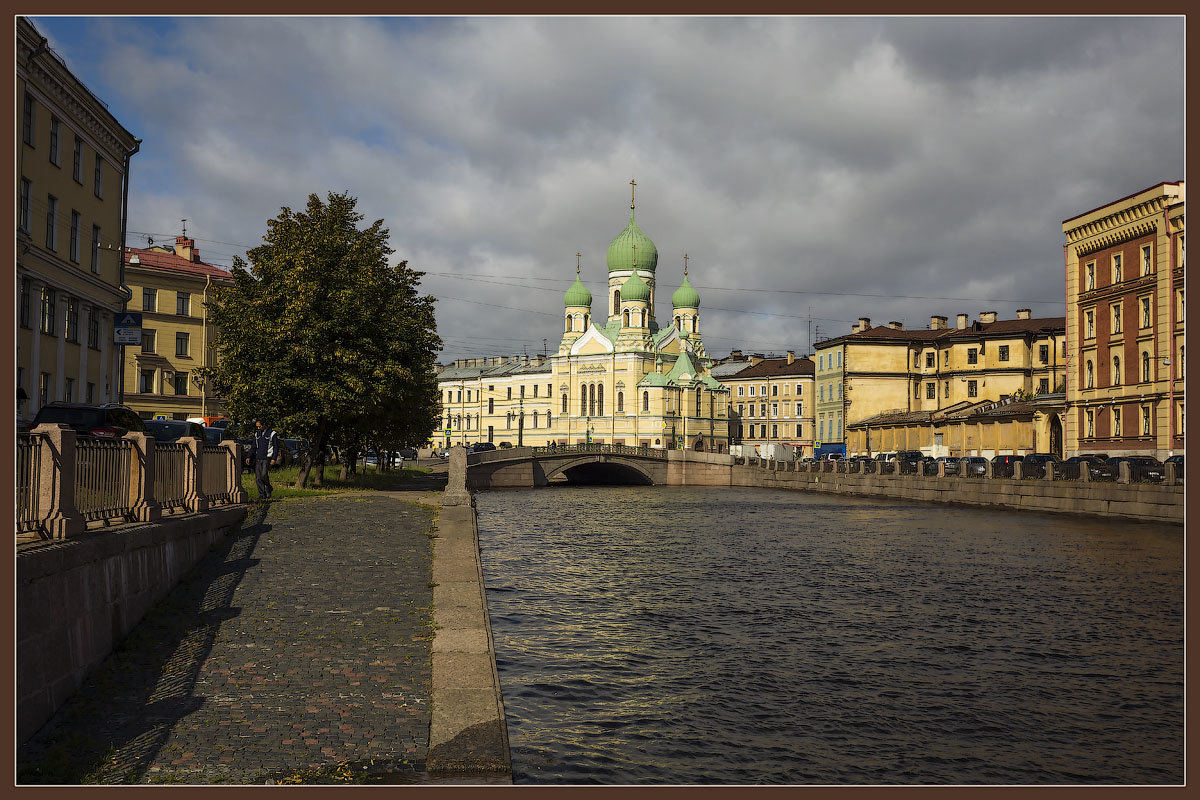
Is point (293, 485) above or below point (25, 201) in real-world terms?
below

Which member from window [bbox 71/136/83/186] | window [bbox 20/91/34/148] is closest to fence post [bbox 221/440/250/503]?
window [bbox 20/91/34/148]

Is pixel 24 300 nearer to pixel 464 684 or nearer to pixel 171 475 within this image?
pixel 171 475

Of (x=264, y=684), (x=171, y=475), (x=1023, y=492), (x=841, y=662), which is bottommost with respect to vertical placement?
(x=841, y=662)

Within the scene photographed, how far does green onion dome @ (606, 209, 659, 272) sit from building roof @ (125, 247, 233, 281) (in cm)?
7175

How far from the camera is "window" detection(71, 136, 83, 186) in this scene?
38.6 meters

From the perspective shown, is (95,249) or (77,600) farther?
(95,249)

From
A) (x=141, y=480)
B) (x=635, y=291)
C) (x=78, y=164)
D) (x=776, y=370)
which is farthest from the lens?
(x=635, y=291)

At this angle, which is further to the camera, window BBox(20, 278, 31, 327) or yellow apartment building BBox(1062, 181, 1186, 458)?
yellow apartment building BBox(1062, 181, 1186, 458)

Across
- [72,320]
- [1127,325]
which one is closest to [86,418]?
[72,320]

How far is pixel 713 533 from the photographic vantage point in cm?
4031

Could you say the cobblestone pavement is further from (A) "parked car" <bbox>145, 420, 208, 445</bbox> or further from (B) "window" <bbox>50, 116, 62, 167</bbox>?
(B) "window" <bbox>50, 116, 62, 167</bbox>

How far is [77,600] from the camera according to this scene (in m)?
11.8

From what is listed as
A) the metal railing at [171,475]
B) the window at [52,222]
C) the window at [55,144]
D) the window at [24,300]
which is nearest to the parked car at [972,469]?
the window at [52,222]

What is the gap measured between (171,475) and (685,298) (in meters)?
125
